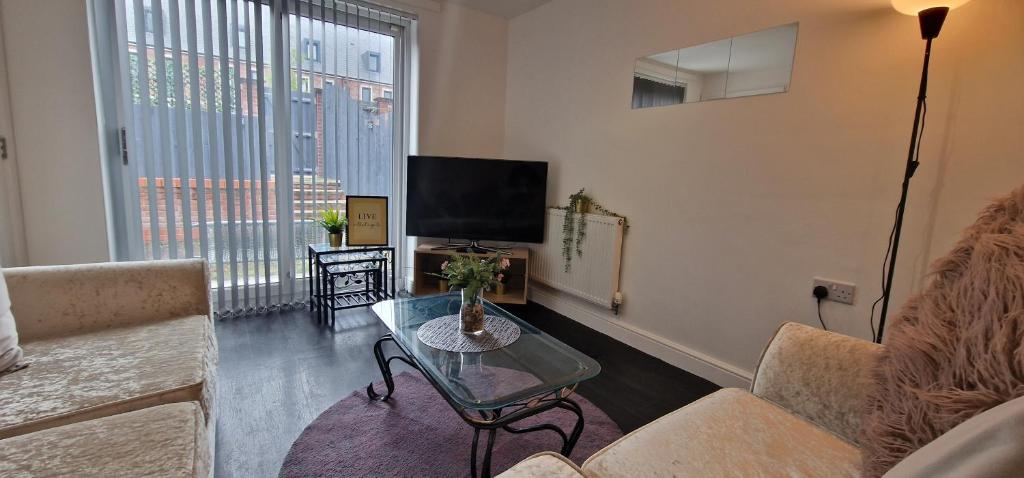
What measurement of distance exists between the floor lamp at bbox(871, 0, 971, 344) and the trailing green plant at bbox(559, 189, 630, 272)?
1.59 metres

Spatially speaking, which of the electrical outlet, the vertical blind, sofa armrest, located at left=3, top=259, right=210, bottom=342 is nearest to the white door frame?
the vertical blind

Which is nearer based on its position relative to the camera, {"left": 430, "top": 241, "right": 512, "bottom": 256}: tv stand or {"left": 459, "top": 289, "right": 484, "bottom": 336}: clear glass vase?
{"left": 459, "top": 289, "right": 484, "bottom": 336}: clear glass vase

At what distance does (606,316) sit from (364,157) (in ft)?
7.41

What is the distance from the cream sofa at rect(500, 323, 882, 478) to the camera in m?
1.04

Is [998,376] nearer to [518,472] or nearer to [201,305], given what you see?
[518,472]

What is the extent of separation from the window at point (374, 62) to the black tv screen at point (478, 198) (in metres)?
0.78

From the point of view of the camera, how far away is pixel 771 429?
1.20 m

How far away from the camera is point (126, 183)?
8.89ft

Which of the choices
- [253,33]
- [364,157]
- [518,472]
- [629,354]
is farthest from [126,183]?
[629,354]

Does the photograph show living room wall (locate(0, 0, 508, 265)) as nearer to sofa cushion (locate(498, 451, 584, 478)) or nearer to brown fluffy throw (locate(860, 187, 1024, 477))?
sofa cushion (locate(498, 451, 584, 478))

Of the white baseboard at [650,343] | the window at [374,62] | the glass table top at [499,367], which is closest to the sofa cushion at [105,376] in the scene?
the glass table top at [499,367]

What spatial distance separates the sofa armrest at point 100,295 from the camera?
5.27 ft

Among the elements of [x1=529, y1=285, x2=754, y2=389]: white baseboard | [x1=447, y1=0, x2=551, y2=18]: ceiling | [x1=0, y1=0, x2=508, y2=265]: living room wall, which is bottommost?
[x1=529, y1=285, x2=754, y2=389]: white baseboard

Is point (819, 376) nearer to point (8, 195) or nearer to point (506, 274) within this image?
point (506, 274)
